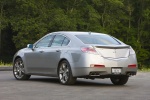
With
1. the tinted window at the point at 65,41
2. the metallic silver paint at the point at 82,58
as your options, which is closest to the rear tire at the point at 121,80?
the metallic silver paint at the point at 82,58

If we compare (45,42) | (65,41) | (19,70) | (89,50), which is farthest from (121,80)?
(19,70)

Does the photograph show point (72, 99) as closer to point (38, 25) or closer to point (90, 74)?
point (90, 74)

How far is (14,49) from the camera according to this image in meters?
54.1

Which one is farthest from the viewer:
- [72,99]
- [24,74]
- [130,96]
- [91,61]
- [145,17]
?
[145,17]

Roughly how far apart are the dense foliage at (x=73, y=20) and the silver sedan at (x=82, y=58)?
1398 inches

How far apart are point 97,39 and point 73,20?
39.8 meters

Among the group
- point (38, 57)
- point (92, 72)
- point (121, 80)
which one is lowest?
point (121, 80)

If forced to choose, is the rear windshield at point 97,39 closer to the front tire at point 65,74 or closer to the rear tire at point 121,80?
the front tire at point 65,74

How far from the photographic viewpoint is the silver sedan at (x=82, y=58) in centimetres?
1101

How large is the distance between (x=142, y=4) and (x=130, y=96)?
56989mm

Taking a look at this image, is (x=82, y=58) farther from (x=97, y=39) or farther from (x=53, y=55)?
(x=53, y=55)

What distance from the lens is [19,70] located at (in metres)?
13.5

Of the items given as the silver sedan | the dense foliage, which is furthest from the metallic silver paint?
the dense foliage

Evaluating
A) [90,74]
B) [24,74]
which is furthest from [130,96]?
[24,74]
